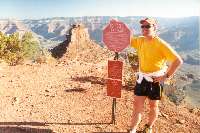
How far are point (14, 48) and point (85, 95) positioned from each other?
4288 cm

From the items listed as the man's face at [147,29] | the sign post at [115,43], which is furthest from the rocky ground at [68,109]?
the man's face at [147,29]

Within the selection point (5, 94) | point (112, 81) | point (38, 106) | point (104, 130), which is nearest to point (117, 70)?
point (112, 81)

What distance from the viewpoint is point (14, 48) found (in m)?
51.2

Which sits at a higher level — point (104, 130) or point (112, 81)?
point (112, 81)

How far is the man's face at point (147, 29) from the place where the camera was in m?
5.71

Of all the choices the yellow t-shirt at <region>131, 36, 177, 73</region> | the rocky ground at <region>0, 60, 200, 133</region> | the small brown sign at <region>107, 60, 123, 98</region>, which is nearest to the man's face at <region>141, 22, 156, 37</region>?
the yellow t-shirt at <region>131, 36, 177, 73</region>

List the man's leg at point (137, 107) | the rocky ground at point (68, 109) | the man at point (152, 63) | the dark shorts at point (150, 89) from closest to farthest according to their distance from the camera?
the man at point (152, 63), the dark shorts at point (150, 89), the man's leg at point (137, 107), the rocky ground at point (68, 109)

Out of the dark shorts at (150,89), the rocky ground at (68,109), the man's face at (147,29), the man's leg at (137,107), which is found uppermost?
the man's face at (147,29)

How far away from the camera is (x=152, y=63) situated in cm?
580

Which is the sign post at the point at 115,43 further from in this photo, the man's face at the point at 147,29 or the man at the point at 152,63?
the man's face at the point at 147,29

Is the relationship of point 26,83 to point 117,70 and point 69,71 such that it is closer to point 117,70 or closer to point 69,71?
point 69,71

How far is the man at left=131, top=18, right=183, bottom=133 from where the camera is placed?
560 cm

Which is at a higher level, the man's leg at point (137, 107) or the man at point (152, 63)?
the man at point (152, 63)

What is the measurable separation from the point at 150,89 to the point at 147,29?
105 cm
